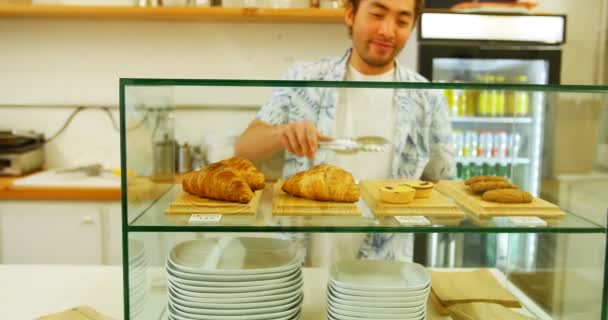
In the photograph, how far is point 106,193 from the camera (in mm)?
2586

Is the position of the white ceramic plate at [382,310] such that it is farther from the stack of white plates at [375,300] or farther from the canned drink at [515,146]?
the canned drink at [515,146]

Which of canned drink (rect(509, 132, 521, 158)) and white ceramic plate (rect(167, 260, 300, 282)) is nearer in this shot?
white ceramic plate (rect(167, 260, 300, 282))

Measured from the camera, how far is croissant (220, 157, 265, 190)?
104 centimetres

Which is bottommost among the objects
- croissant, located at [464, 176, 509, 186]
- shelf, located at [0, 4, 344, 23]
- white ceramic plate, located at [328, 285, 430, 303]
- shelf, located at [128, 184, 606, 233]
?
white ceramic plate, located at [328, 285, 430, 303]

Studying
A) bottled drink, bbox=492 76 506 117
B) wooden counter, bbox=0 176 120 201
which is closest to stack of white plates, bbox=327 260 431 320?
wooden counter, bbox=0 176 120 201

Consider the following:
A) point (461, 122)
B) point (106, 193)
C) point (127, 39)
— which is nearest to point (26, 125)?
point (127, 39)

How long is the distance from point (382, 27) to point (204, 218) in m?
0.91

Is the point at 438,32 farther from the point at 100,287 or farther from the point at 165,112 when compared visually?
the point at 100,287

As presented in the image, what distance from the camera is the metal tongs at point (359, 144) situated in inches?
47.5

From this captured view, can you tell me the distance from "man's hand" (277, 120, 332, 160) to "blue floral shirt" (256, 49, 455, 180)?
0.09ft

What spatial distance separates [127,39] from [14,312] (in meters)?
2.34

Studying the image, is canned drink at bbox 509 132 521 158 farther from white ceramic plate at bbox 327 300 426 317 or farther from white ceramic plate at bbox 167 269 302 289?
white ceramic plate at bbox 167 269 302 289

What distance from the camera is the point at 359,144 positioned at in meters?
1.30

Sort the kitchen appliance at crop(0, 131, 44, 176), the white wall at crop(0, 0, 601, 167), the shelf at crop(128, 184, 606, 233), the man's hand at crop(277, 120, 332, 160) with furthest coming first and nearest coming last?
the white wall at crop(0, 0, 601, 167) → the kitchen appliance at crop(0, 131, 44, 176) → the man's hand at crop(277, 120, 332, 160) → the shelf at crop(128, 184, 606, 233)
